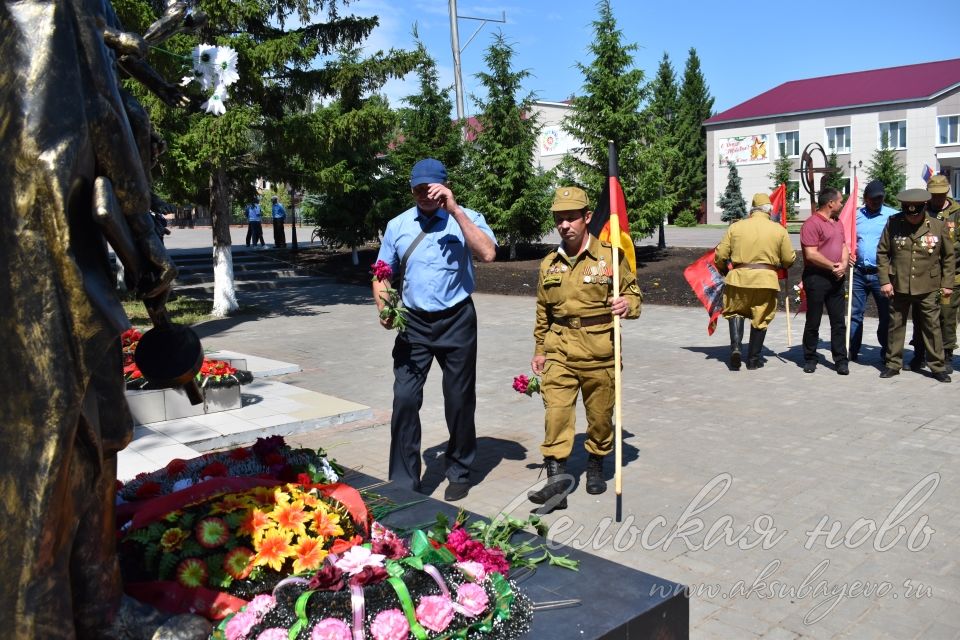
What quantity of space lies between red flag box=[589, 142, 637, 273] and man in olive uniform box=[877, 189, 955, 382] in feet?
14.7

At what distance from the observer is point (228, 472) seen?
4.04 meters

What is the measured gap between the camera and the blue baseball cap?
204 inches

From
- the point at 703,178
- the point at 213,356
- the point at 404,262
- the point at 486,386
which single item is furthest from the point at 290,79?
the point at 703,178

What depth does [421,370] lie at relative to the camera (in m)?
5.55

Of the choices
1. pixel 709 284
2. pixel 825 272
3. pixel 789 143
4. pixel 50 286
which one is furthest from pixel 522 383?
pixel 789 143

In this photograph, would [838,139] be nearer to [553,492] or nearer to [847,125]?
[847,125]

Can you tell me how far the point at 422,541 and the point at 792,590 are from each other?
2.00m

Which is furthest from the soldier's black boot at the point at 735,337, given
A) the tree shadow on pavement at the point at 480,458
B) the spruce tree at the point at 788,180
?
the spruce tree at the point at 788,180

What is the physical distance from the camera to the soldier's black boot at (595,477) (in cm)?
566

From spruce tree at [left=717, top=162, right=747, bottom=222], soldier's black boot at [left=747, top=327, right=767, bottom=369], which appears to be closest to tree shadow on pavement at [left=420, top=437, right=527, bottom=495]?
soldier's black boot at [left=747, top=327, right=767, bottom=369]

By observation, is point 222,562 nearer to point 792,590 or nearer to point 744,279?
point 792,590

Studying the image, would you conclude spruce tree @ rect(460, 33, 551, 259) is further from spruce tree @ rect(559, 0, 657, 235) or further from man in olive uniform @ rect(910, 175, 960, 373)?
man in olive uniform @ rect(910, 175, 960, 373)

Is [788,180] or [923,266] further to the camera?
[788,180]

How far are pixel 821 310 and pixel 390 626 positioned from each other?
27.2 feet
